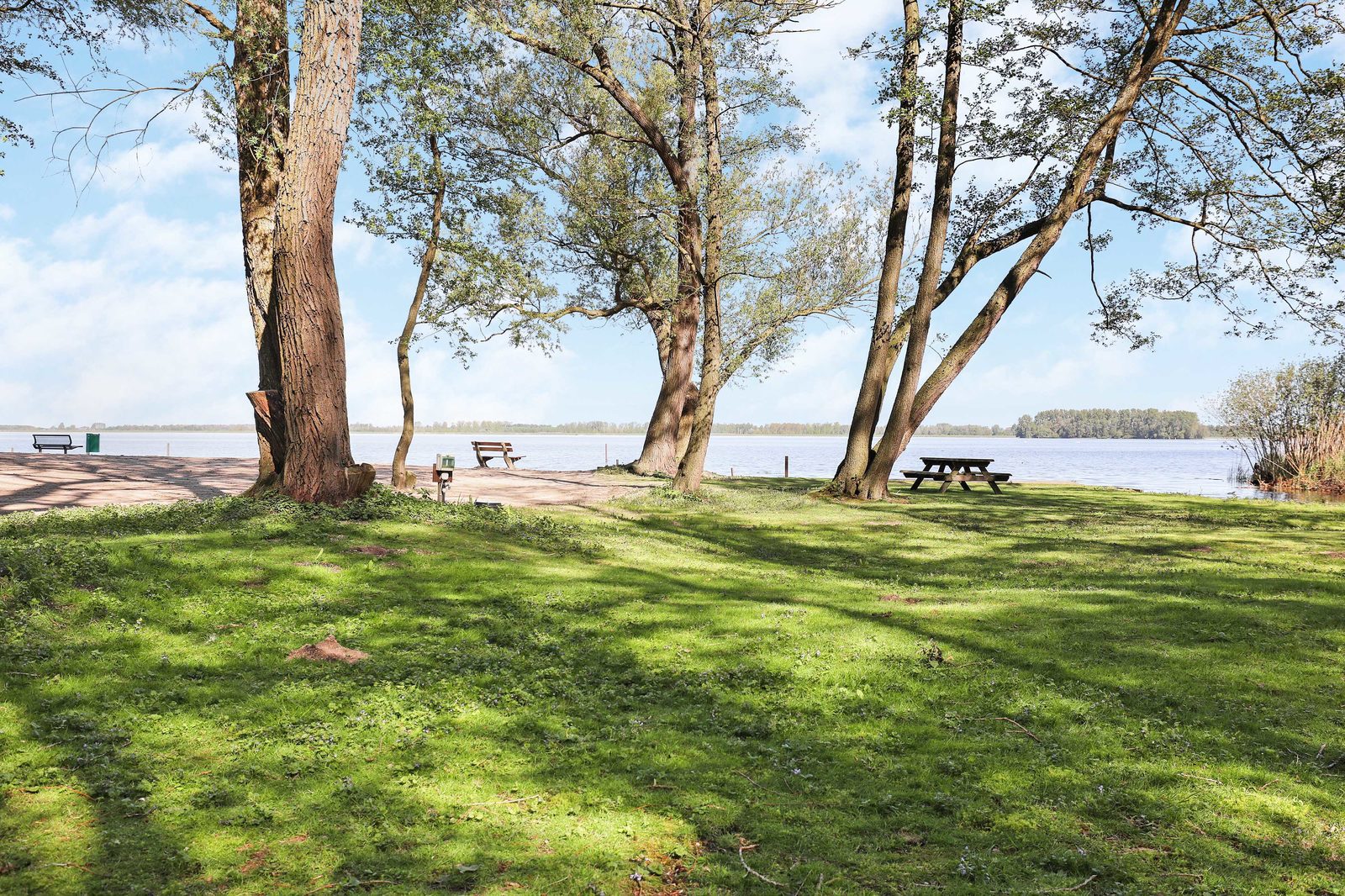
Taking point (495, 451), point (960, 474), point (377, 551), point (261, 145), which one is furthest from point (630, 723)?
point (495, 451)

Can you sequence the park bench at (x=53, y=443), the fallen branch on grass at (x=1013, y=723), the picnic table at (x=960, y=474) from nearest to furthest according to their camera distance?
1. the fallen branch on grass at (x=1013, y=723)
2. the picnic table at (x=960, y=474)
3. the park bench at (x=53, y=443)

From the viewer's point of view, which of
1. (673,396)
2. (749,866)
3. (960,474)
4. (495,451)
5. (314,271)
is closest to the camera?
(749,866)

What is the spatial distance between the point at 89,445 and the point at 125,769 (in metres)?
31.1

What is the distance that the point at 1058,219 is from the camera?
19016mm

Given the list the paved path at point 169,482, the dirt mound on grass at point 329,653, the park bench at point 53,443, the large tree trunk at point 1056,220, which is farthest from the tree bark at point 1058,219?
the park bench at point 53,443

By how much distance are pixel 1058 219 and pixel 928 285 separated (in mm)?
3140

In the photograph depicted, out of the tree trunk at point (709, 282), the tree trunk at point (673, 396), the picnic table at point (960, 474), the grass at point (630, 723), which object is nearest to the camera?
the grass at point (630, 723)

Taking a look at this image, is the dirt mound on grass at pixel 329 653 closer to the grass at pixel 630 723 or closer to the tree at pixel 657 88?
the grass at pixel 630 723

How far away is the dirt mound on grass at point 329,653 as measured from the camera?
661 cm

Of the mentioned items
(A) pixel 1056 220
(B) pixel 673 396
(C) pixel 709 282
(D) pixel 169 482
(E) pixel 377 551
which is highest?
(A) pixel 1056 220

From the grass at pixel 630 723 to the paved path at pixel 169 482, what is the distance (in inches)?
234

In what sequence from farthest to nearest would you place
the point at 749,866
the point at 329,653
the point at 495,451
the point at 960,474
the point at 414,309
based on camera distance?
the point at 495,451 < the point at 960,474 < the point at 414,309 < the point at 329,653 < the point at 749,866

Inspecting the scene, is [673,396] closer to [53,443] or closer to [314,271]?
[314,271]

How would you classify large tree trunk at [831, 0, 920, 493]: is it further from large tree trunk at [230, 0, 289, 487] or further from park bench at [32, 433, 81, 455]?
park bench at [32, 433, 81, 455]
